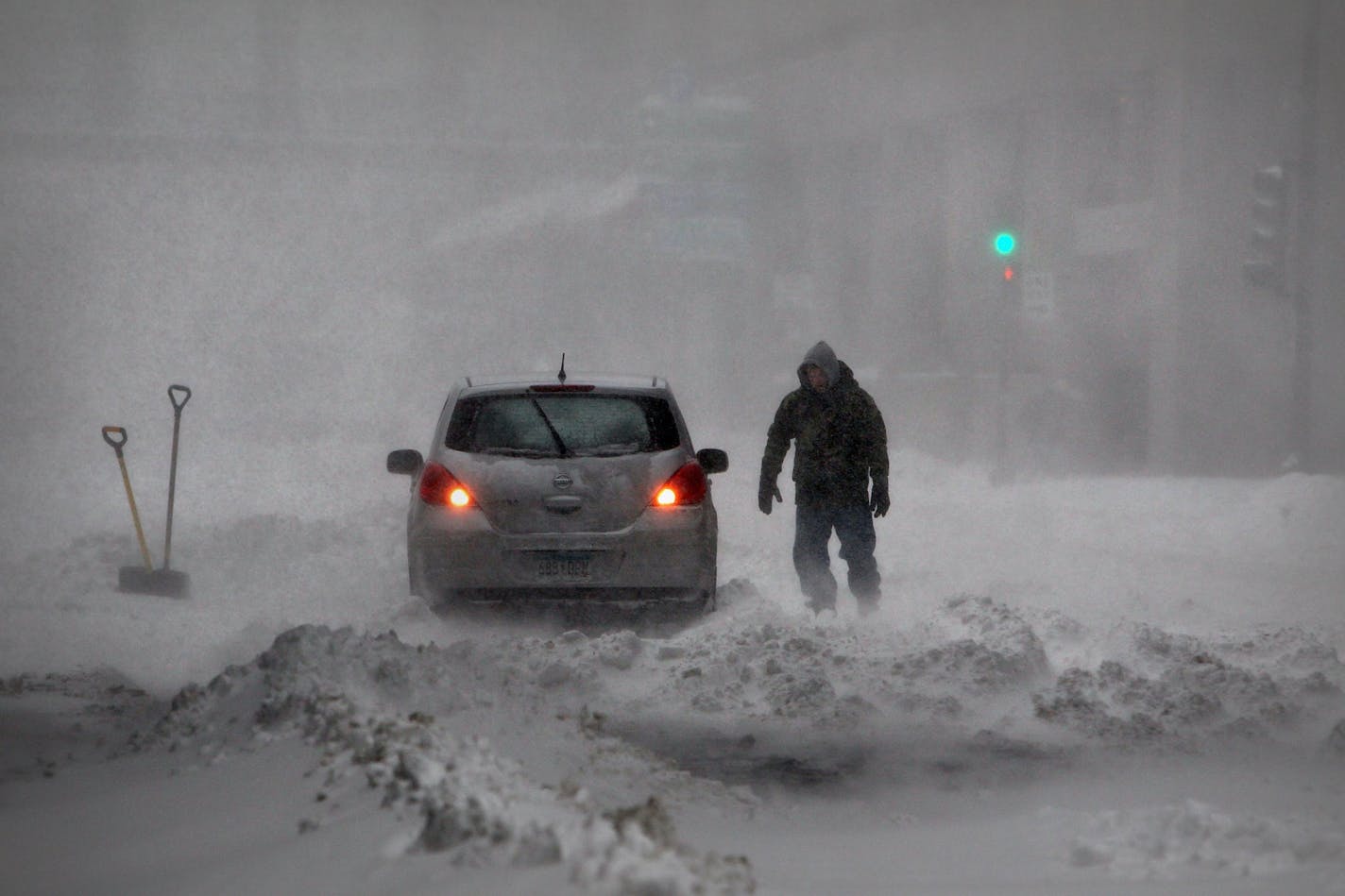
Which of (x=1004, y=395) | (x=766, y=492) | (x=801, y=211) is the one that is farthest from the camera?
(x=801, y=211)

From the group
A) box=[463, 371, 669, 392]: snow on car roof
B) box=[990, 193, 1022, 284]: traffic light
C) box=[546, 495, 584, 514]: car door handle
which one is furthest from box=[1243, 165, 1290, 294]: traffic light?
box=[546, 495, 584, 514]: car door handle

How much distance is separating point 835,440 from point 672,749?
453cm

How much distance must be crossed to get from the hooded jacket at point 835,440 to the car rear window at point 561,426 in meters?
1.63

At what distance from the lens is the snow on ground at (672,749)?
4406mm

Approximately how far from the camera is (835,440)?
36.2ft

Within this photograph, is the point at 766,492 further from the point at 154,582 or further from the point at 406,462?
the point at 154,582

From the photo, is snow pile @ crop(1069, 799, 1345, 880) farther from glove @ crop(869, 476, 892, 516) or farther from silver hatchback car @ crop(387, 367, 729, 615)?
glove @ crop(869, 476, 892, 516)

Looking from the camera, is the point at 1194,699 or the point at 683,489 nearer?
the point at 1194,699

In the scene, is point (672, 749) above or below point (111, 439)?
below

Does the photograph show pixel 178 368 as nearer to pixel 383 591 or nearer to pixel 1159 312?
pixel 1159 312

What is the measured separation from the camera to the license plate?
9.21 meters

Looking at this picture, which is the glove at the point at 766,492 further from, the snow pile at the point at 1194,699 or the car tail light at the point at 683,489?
the snow pile at the point at 1194,699

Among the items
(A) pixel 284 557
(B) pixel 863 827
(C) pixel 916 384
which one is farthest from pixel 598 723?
(C) pixel 916 384

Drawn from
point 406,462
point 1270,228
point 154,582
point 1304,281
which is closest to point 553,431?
point 406,462
